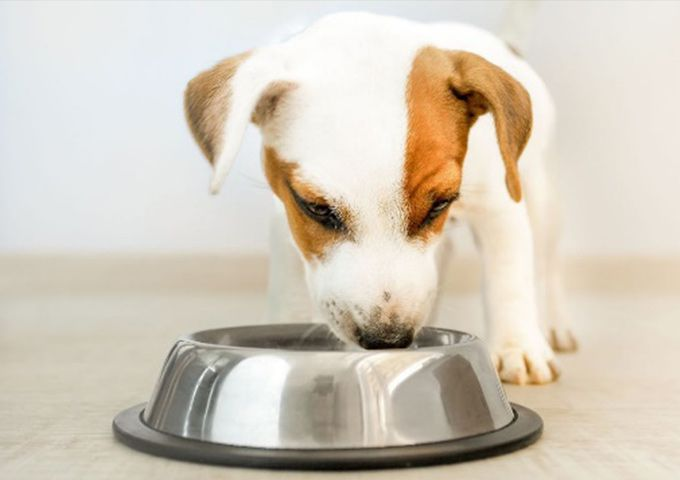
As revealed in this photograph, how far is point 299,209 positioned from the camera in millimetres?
1774

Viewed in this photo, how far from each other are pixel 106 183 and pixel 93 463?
7.96 feet

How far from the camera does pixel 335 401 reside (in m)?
1.37

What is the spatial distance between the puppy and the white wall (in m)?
1.34

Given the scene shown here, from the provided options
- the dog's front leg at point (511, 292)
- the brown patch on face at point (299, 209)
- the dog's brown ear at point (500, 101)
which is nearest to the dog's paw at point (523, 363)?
the dog's front leg at point (511, 292)

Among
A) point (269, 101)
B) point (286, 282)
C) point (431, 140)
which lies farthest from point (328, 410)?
point (286, 282)

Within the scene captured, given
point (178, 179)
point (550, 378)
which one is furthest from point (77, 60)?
point (550, 378)

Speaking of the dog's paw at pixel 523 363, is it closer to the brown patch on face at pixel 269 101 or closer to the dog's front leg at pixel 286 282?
the dog's front leg at pixel 286 282

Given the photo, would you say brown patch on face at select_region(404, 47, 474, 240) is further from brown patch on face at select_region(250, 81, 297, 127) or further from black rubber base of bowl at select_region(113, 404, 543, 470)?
black rubber base of bowl at select_region(113, 404, 543, 470)

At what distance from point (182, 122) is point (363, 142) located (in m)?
2.02

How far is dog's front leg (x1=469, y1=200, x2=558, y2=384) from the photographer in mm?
2059

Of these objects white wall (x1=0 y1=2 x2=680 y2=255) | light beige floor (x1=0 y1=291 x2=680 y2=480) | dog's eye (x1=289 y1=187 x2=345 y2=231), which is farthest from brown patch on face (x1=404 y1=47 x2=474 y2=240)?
white wall (x1=0 y1=2 x2=680 y2=255)

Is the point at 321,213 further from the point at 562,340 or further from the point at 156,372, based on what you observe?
the point at 562,340

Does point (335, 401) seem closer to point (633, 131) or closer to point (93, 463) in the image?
point (93, 463)

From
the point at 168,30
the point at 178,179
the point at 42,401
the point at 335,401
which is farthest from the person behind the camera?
the point at 178,179
